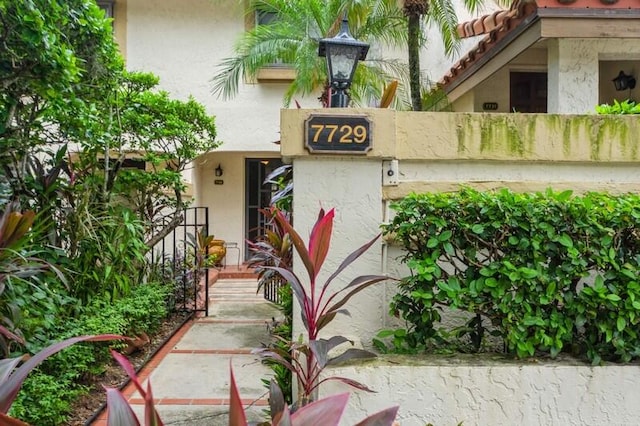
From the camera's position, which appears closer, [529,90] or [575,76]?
Answer: [575,76]

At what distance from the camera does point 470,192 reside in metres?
2.81

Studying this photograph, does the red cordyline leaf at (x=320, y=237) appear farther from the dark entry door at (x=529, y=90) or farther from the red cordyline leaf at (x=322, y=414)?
the dark entry door at (x=529, y=90)

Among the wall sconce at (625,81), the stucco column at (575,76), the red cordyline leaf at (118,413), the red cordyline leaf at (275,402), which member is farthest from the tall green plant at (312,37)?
the red cordyline leaf at (118,413)

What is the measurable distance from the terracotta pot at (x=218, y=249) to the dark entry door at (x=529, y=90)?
271 inches

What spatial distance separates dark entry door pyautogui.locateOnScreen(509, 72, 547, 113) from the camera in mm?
8867

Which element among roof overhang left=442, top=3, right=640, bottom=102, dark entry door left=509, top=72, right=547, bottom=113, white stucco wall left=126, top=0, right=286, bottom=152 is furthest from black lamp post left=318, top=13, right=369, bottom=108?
white stucco wall left=126, top=0, right=286, bottom=152

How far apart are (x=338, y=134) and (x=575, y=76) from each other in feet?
14.5

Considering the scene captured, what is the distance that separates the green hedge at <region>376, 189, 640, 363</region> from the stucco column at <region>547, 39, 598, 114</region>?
364cm

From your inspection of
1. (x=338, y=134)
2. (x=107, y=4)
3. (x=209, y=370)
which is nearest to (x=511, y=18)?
(x=338, y=134)

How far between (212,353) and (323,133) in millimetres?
3019

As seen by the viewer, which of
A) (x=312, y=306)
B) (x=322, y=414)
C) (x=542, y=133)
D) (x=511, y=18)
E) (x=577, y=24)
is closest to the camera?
(x=322, y=414)

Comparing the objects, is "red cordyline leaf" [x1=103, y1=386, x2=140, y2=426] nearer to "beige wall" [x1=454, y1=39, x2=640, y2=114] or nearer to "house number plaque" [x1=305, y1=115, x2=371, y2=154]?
"house number plaque" [x1=305, y1=115, x2=371, y2=154]

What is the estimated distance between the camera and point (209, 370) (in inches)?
175

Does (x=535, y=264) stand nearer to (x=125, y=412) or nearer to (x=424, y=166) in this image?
(x=424, y=166)
